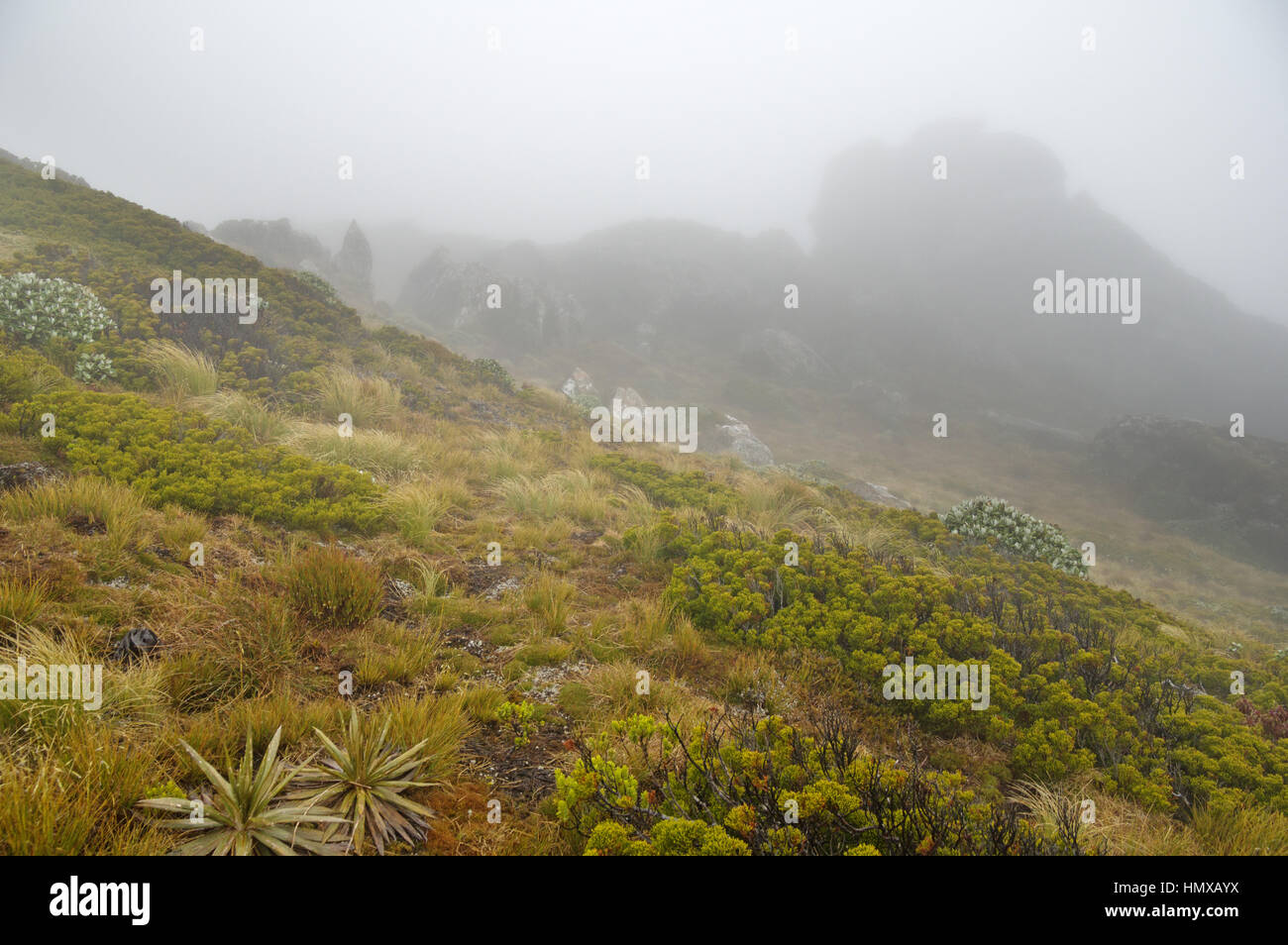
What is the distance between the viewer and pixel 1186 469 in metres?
30.8

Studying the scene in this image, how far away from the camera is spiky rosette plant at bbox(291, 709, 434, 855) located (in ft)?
7.50

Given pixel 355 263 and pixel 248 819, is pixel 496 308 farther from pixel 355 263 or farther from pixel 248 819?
pixel 248 819

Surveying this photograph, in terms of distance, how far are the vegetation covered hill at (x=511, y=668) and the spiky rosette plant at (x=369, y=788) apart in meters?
0.02

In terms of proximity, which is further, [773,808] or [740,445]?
[740,445]

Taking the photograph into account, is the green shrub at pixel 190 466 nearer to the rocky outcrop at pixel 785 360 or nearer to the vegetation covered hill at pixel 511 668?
the vegetation covered hill at pixel 511 668

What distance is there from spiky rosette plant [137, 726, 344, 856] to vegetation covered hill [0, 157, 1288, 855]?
0.6 inches

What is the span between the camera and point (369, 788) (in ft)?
7.91

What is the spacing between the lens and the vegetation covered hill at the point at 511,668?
91.7 inches

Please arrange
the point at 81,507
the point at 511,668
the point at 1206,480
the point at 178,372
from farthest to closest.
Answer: the point at 1206,480
the point at 178,372
the point at 81,507
the point at 511,668

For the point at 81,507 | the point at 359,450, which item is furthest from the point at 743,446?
the point at 81,507

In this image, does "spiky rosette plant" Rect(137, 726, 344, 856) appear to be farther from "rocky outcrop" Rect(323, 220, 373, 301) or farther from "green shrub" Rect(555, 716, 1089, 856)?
"rocky outcrop" Rect(323, 220, 373, 301)

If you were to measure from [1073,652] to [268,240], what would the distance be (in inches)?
2370

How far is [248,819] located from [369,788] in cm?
45

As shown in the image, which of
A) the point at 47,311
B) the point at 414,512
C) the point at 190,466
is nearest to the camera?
the point at 190,466
